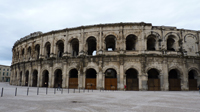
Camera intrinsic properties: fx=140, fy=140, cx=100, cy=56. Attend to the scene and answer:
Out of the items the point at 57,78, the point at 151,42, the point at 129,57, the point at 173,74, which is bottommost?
the point at 57,78

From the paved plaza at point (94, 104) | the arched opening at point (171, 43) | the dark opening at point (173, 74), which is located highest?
the arched opening at point (171, 43)

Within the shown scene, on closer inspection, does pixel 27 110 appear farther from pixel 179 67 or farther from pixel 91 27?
pixel 179 67

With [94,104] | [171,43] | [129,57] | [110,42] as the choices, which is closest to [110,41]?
[110,42]

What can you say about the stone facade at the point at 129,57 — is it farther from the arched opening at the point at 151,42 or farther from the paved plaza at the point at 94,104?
the paved plaza at the point at 94,104

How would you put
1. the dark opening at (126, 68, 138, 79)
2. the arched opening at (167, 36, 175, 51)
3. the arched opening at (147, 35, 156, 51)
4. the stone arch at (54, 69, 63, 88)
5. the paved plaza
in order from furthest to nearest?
the stone arch at (54, 69, 63, 88)
the dark opening at (126, 68, 138, 79)
the arched opening at (167, 36, 175, 51)
the arched opening at (147, 35, 156, 51)
the paved plaza

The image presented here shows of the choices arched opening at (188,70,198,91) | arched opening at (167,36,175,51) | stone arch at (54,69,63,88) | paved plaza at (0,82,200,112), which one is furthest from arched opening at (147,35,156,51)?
stone arch at (54,69,63,88)

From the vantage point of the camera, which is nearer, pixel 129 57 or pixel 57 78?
pixel 129 57

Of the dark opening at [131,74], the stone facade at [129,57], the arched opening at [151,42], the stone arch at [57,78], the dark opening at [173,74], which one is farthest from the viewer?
the stone arch at [57,78]

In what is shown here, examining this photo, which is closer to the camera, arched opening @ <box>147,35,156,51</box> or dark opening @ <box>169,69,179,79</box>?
arched opening @ <box>147,35,156,51</box>

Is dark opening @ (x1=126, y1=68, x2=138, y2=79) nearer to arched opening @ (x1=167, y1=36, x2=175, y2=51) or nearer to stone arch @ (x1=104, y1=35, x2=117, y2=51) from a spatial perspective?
Result: stone arch @ (x1=104, y1=35, x2=117, y2=51)

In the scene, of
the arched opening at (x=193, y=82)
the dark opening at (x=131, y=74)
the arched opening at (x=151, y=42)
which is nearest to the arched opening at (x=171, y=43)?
the arched opening at (x=151, y=42)

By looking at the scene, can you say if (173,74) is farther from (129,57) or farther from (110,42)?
(110,42)

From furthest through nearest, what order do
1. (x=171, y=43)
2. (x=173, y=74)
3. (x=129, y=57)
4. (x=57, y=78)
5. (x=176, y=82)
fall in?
(x=57, y=78), (x=171, y=43), (x=173, y=74), (x=176, y=82), (x=129, y=57)

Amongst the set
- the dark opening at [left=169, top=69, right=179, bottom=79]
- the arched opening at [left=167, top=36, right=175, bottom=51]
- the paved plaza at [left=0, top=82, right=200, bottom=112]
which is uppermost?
the arched opening at [left=167, top=36, right=175, bottom=51]
